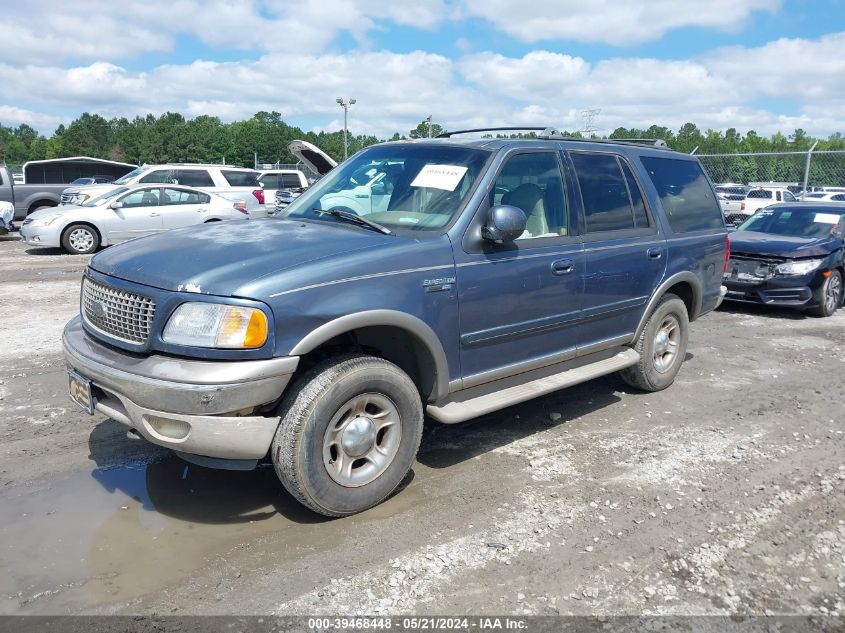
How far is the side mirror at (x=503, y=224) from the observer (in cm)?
413

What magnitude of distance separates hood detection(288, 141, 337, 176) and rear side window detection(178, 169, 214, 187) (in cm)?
1040

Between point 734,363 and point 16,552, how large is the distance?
21.4ft

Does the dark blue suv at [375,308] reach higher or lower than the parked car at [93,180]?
lower

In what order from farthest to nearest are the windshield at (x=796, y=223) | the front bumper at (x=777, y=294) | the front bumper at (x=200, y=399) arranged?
1. the windshield at (x=796, y=223)
2. the front bumper at (x=777, y=294)
3. the front bumper at (x=200, y=399)

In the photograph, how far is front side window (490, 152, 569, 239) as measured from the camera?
4531 mm

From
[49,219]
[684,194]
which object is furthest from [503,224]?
[49,219]

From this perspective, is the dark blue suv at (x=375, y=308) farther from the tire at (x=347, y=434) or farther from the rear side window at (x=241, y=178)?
the rear side window at (x=241, y=178)

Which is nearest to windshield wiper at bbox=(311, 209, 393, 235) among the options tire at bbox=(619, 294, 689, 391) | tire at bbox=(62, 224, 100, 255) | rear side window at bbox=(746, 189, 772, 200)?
tire at bbox=(619, 294, 689, 391)

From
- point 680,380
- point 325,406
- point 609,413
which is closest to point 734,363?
point 680,380

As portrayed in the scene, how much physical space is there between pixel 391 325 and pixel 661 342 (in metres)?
3.21

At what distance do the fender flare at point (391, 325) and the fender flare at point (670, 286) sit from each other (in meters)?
2.21

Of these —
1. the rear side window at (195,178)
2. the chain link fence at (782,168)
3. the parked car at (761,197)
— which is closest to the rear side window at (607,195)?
the chain link fence at (782,168)

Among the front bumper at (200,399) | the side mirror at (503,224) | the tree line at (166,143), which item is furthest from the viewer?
the tree line at (166,143)

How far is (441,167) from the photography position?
455 centimetres
